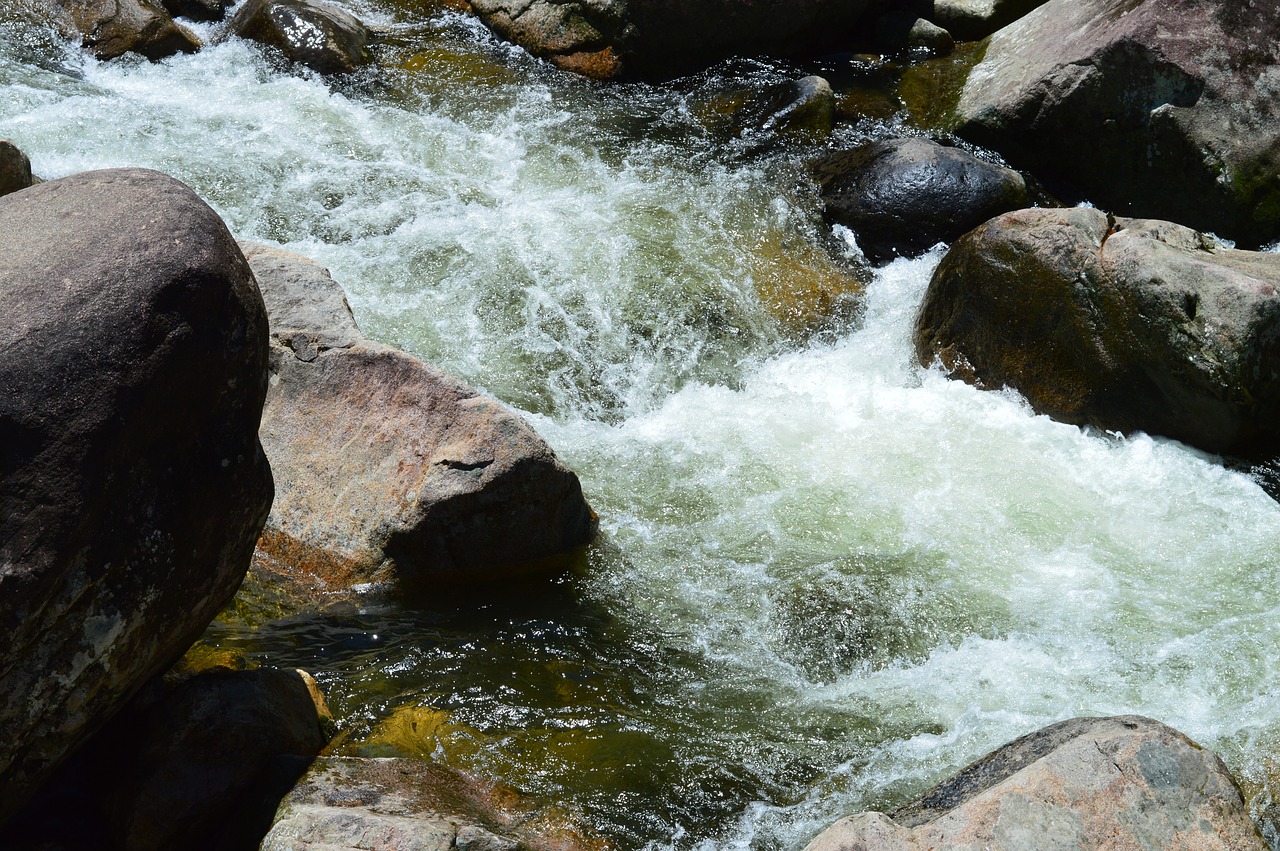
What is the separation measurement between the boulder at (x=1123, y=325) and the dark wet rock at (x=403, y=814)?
427cm

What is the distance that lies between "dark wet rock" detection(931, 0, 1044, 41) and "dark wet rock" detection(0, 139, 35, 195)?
8213 mm

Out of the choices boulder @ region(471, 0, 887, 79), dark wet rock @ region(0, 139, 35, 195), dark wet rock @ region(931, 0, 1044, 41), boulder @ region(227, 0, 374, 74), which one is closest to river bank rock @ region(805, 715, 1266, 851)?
dark wet rock @ region(0, 139, 35, 195)

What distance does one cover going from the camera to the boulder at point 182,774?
10.6 feet

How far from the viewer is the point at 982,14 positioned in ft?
34.1

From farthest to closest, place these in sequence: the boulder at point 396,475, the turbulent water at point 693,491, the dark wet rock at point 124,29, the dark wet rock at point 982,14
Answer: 1. the dark wet rock at point 982,14
2. the dark wet rock at point 124,29
3. the boulder at point 396,475
4. the turbulent water at point 693,491

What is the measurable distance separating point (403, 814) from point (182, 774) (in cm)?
69

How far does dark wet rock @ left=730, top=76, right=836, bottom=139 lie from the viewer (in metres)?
9.12

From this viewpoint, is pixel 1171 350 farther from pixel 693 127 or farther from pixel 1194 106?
pixel 693 127

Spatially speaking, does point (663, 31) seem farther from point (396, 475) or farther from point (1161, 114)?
point (396, 475)

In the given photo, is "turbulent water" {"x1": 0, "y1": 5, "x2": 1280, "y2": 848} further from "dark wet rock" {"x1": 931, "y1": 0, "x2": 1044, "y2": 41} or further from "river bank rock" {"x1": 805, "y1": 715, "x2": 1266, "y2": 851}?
"dark wet rock" {"x1": 931, "y1": 0, "x2": 1044, "y2": 41}

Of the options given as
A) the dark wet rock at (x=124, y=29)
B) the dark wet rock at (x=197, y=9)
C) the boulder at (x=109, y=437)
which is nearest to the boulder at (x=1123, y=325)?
the boulder at (x=109, y=437)

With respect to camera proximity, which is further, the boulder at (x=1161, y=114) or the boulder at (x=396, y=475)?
the boulder at (x=1161, y=114)

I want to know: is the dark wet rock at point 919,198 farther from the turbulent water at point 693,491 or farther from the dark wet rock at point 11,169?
the dark wet rock at point 11,169

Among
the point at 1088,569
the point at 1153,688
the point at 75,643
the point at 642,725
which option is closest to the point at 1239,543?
the point at 1088,569
